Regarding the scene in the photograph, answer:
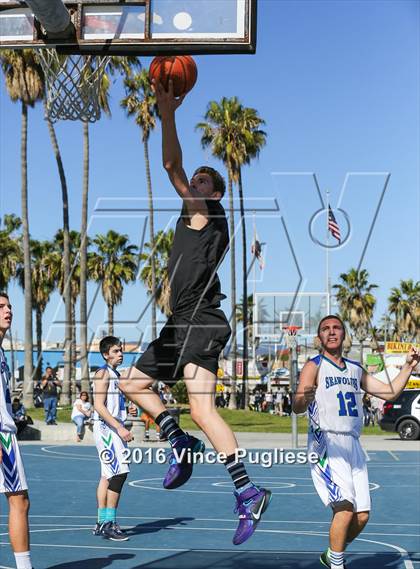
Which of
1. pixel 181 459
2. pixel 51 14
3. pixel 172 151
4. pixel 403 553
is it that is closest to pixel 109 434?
pixel 403 553

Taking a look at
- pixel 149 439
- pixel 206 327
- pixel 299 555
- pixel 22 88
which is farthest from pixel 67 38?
pixel 22 88

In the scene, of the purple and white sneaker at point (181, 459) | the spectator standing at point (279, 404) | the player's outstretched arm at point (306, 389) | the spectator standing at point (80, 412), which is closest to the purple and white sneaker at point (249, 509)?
the purple and white sneaker at point (181, 459)

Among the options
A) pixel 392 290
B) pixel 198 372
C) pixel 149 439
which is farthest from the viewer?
pixel 392 290

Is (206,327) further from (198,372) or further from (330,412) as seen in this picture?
(330,412)

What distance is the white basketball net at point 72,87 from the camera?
7332 millimetres

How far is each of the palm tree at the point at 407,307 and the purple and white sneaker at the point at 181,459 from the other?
7233cm

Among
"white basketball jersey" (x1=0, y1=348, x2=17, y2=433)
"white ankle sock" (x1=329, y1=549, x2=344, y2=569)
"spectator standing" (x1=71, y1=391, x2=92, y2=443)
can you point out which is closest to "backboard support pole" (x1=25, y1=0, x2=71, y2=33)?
"white basketball jersey" (x1=0, y1=348, x2=17, y2=433)

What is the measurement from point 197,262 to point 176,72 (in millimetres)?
1183

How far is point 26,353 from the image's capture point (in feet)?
124

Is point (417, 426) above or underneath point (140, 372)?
underneath

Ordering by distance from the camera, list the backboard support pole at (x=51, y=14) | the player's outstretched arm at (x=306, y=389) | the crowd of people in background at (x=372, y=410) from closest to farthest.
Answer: the backboard support pole at (x=51, y=14) → the player's outstretched arm at (x=306, y=389) → the crowd of people in background at (x=372, y=410)

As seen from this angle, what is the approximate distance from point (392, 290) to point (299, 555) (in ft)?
226

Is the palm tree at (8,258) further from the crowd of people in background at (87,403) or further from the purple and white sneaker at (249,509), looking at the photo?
the purple and white sneaker at (249,509)

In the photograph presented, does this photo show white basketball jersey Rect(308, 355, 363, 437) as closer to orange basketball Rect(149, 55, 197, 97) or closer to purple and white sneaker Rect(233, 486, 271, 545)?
purple and white sneaker Rect(233, 486, 271, 545)
